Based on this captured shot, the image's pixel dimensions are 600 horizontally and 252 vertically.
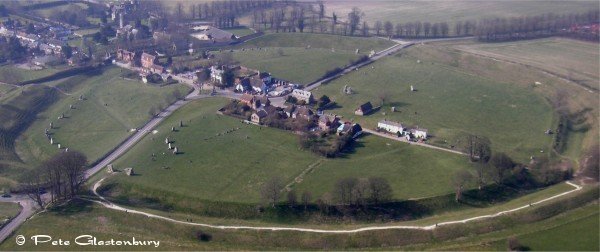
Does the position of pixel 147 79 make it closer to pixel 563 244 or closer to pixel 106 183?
pixel 106 183

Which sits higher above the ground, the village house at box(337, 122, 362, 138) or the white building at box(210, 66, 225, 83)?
the white building at box(210, 66, 225, 83)

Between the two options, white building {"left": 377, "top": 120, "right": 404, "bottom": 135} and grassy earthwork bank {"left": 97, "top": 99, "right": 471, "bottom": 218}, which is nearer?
grassy earthwork bank {"left": 97, "top": 99, "right": 471, "bottom": 218}

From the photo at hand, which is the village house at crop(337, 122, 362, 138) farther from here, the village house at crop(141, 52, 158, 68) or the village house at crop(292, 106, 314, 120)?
the village house at crop(141, 52, 158, 68)

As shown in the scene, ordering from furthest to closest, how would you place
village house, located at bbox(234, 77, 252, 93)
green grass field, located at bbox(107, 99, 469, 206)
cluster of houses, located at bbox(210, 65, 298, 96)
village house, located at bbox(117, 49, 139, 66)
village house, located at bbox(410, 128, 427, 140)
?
village house, located at bbox(117, 49, 139, 66), village house, located at bbox(234, 77, 252, 93), cluster of houses, located at bbox(210, 65, 298, 96), village house, located at bbox(410, 128, 427, 140), green grass field, located at bbox(107, 99, 469, 206)

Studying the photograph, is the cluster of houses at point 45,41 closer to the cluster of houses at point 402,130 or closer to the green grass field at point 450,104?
the green grass field at point 450,104

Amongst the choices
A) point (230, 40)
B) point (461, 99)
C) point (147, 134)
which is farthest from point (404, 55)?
point (147, 134)

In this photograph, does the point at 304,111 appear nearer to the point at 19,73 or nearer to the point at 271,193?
the point at 271,193

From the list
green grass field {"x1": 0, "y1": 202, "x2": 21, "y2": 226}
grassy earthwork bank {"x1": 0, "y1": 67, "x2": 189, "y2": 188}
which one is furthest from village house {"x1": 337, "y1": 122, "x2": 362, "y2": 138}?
green grass field {"x1": 0, "y1": 202, "x2": 21, "y2": 226}

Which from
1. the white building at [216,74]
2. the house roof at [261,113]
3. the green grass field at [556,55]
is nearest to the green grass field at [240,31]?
the white building at [216,74]
